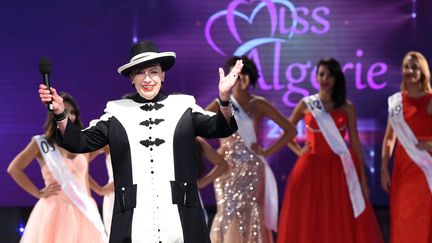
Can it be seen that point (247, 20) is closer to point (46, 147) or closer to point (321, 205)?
point (321, 205)

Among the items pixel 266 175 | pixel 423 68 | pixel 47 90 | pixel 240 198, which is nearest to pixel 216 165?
pixel 240 198

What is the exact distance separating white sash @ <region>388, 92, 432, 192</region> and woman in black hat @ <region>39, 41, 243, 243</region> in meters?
3.11

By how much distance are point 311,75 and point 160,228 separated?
4752mm

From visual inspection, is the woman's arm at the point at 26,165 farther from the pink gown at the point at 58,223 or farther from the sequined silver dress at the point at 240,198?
the sequined silver dress at the point at 240,198

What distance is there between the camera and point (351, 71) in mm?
8430

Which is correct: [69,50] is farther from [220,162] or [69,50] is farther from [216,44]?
[220,162]

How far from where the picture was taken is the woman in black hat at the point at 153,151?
12.7 ft

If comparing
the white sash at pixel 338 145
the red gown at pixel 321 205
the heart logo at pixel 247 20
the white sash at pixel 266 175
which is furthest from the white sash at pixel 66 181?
the heart logo at pixel 247 20

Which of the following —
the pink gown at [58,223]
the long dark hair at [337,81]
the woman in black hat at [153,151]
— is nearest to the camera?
the woman in black hat at [153,151]

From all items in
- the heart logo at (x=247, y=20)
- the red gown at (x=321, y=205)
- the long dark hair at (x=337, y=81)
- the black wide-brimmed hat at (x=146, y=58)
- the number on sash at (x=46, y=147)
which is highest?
the heart logo at (x=247, y=20)

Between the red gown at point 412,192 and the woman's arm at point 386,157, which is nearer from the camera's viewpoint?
the red gown at point 412,192

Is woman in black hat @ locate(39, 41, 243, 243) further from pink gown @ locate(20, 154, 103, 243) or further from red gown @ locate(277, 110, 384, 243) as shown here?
red gown @ locate(277, 110, 384, 243)

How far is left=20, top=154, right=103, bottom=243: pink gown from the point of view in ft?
20.6

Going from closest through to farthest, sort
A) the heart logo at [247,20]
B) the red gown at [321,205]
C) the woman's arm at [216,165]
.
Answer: the woman's arm at [216,165] < the red gown at [321,205] < the heart logo at [247,20]
